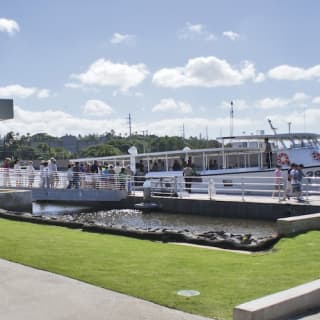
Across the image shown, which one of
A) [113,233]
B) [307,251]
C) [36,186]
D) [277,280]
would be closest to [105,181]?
[36,186]

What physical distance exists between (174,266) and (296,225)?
19.0 ft

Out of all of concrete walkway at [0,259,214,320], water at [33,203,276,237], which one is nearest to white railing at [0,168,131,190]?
water at [33,203,276,237]

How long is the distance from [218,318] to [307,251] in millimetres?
5165

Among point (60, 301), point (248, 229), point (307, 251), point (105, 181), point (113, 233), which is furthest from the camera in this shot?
point (105, 181)

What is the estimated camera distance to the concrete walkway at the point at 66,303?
20.6ft

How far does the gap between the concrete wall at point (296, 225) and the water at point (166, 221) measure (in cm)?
411

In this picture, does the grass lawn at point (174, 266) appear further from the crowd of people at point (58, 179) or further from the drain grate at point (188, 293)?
the crowd of people at point (58, 179)

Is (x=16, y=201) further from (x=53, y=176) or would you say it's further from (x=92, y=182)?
(x=92, y=182)

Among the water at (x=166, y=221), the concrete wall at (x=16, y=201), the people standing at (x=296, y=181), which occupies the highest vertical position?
the people standing at (x=296, y=181)

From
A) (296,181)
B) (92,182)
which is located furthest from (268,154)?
(296,181)

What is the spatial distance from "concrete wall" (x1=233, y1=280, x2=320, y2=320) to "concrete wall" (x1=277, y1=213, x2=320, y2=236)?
6.92m

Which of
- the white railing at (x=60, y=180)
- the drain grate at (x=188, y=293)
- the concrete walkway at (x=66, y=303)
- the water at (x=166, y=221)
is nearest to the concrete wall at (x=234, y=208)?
the water at (x=166, y=221)

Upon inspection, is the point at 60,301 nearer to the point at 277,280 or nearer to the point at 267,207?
the point at 277,280

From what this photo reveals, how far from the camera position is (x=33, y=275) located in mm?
8328
